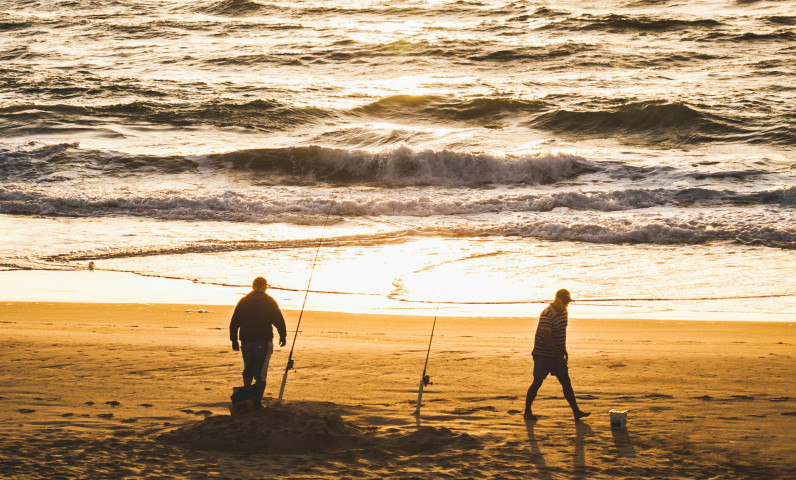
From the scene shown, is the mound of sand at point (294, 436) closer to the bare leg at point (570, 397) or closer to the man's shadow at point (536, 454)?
the man's shadow at point (536, 454)

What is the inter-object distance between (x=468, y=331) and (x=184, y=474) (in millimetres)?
→ 5604

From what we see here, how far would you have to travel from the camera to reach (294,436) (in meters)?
6.38

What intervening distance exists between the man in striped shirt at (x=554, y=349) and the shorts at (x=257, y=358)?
220 cm

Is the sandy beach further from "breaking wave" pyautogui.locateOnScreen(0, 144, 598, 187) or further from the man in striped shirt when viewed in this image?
"breaking wave" pyautogui.locateOnScreen(0, 144, 598, 187)

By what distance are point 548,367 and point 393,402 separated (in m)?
1.44

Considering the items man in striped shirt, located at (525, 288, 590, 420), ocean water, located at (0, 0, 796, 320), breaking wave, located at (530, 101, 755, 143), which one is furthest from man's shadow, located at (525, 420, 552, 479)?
breaking wave, located at (530, 101, 755, 143)

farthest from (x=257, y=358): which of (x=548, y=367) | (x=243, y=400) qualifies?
(x=548, y=367)

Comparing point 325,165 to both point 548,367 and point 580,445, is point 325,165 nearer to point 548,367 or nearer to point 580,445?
point 548,367

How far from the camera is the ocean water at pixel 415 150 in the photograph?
1480 cm

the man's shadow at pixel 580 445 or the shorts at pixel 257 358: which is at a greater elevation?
the shorts at pixel 257 358

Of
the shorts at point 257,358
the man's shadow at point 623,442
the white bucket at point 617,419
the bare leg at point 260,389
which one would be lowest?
the man's shadow at point 623,442

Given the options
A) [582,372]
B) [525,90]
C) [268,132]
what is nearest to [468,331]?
[582,372]

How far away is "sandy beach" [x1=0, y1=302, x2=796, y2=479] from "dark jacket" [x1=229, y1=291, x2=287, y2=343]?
0.63 meters

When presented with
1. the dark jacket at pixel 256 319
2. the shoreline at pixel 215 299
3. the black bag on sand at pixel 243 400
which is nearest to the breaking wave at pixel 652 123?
the shoreline at pixel 215 299
